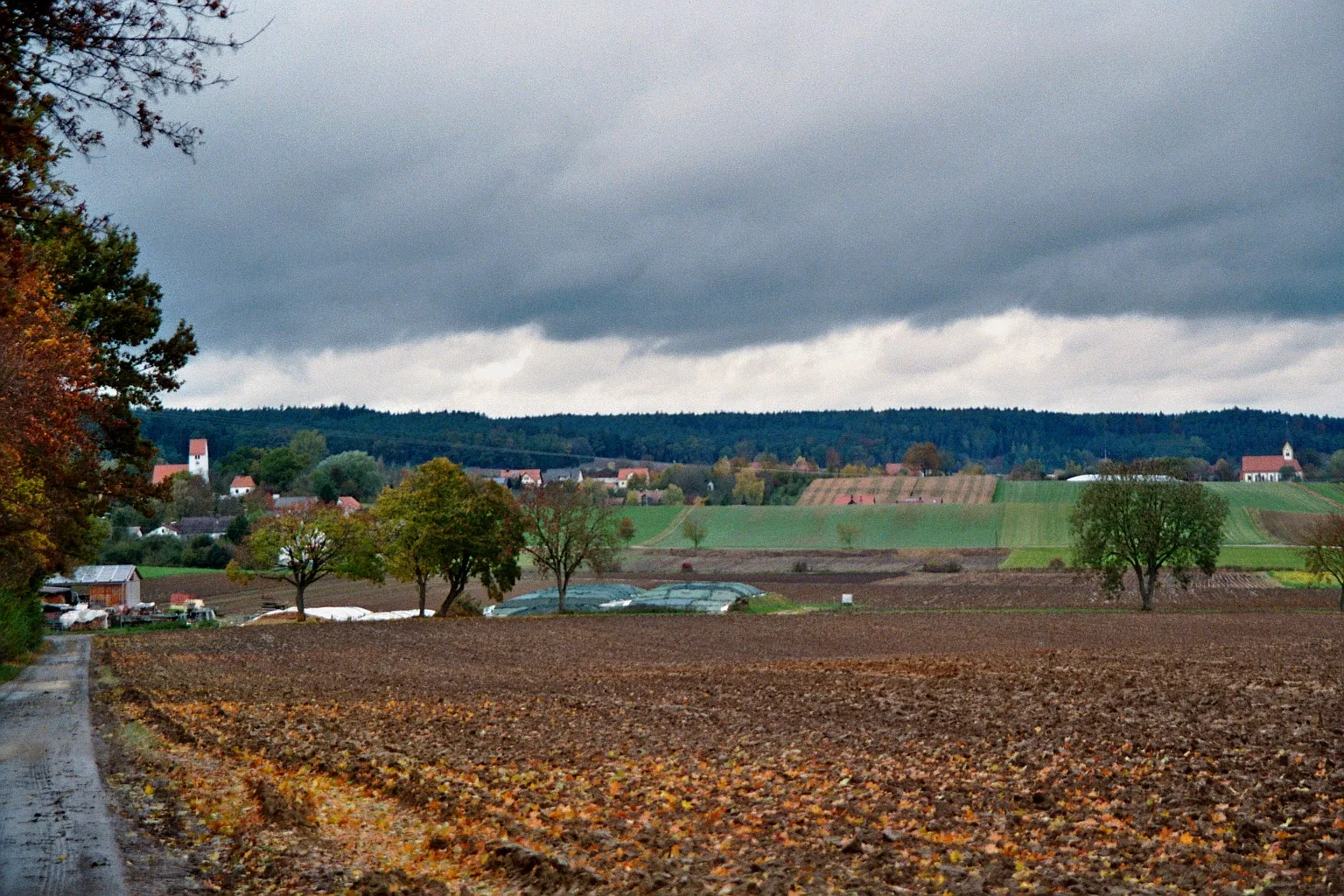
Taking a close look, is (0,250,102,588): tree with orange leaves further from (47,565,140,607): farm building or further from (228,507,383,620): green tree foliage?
(47,565,140,607): farm building

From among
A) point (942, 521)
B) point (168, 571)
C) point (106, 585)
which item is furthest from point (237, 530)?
point (942, 521)

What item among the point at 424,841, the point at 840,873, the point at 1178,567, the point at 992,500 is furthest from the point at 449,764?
the point at 992,500

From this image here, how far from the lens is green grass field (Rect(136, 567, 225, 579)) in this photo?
12569 cm

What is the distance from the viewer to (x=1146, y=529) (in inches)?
3142

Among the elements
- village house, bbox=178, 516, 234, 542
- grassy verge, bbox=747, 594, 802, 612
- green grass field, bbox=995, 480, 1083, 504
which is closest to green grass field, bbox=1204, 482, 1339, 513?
green grass field, bbox=995, 480, 1083, 504

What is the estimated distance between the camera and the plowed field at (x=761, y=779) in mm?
11891

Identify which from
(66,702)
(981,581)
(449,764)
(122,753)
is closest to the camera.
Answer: (449,764)

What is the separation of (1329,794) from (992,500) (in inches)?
5836

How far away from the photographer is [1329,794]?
46.2 ft

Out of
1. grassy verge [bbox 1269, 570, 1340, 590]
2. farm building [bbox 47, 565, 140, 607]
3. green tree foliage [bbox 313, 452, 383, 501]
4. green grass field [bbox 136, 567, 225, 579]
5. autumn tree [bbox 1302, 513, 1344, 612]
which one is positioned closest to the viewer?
autumn tree [bbox 1302, 513, 1344, 612]

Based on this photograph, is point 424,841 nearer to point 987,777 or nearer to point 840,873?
point 840,873

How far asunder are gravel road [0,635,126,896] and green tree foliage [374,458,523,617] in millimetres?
45173

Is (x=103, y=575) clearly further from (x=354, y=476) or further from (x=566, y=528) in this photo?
(x=354, y=476)

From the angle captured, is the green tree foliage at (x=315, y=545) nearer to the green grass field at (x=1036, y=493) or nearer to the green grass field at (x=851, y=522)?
the green grass field at (x=851, y=522)
